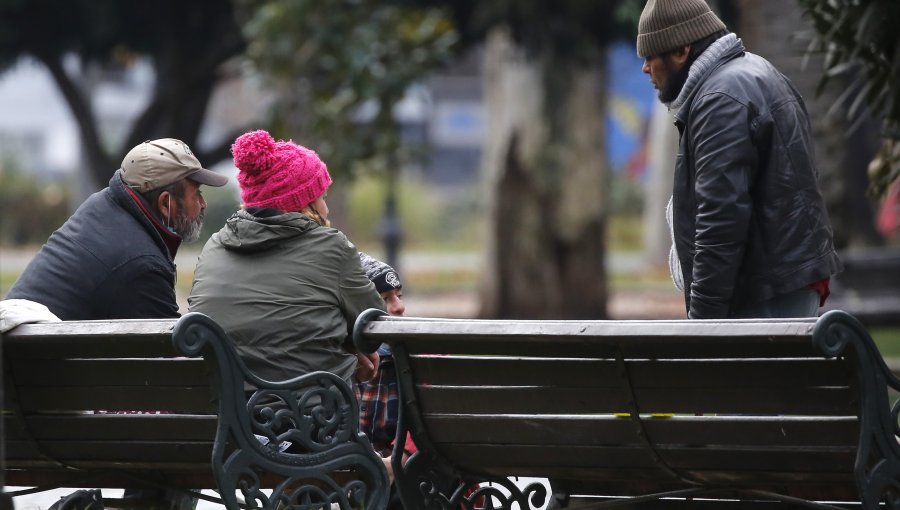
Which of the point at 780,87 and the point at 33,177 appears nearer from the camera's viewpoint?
the point at 780,87

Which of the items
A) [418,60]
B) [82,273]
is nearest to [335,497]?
[82,273]

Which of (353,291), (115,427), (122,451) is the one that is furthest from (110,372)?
(353,291)

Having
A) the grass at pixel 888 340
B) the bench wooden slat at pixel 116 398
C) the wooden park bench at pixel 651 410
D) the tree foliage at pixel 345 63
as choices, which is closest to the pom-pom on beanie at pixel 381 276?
the wooden park bench at pixel 651 410

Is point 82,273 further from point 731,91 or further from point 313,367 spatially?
point 731,91

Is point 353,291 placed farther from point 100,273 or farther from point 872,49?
point 872,49

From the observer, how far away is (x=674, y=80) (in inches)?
201

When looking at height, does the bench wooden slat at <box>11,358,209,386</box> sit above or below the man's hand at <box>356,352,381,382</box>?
above

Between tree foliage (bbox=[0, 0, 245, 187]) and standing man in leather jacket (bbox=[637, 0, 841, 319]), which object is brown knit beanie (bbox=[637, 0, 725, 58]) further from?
tree foliage (bbox=[0, 0, 245, 187])

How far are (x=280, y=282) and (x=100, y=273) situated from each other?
680mm

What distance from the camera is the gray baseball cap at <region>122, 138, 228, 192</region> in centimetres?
526

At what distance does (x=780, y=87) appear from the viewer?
493 centimetres

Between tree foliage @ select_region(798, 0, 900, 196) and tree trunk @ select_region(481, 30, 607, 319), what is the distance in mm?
9057

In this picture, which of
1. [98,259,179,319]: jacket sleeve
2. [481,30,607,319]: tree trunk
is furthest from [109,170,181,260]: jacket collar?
[481,30,607,319]: tree trunk

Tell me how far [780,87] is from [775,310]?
696 millimetres
